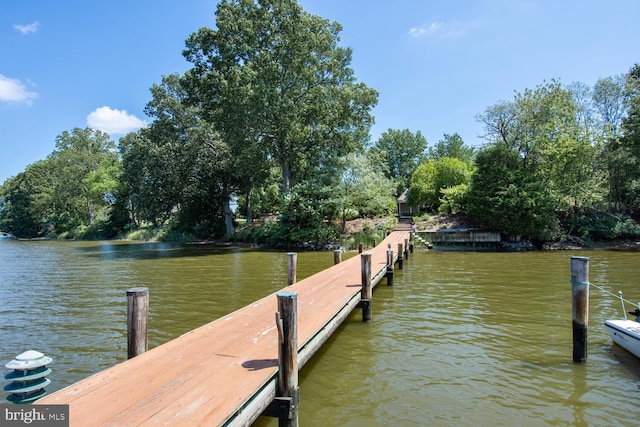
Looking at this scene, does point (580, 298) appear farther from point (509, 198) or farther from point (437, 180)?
point (437, 180)

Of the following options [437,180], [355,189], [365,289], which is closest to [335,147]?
[355,189]

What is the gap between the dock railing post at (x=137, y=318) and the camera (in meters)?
5.14

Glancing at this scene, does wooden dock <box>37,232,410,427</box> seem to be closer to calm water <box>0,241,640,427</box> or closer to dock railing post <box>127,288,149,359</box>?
dock railing post <box>127,288,149,359</box>

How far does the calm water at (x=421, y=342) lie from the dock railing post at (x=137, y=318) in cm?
191

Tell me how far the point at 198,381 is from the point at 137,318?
146 cm

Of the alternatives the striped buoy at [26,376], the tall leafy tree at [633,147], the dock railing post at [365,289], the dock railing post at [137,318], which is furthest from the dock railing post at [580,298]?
the tall leafy tree at [633,147]

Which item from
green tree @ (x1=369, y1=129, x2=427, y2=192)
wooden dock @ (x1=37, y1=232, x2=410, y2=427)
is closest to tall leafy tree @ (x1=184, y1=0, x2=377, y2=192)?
wooden dock @ (x1=37, y1=232, x2=410, y2=427)

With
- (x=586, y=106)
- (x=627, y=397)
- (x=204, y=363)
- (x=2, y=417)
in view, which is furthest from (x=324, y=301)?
(x=586, y=106)

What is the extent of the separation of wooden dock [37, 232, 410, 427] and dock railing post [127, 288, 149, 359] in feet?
0.55

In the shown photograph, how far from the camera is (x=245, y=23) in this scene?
28719mm

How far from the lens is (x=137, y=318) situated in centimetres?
521

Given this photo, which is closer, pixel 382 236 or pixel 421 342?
pixel 421 342

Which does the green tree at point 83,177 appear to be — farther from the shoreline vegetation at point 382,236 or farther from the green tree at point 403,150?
the green tree at point 403,150

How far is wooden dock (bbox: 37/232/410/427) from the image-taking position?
3604mm
